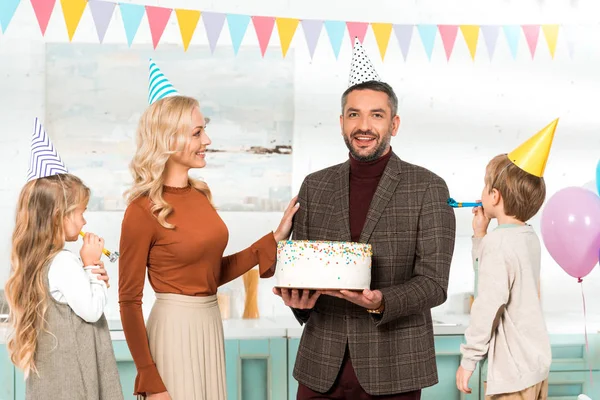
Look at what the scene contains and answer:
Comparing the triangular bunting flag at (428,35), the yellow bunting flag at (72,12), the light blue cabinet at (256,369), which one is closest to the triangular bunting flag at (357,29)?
the triangular bunting flag at (428,35)

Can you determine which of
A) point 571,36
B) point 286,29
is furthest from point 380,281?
point 571,36

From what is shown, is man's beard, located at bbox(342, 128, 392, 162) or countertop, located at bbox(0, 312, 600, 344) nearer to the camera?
man's beard, located at bbox(342, 128, 392, 162)

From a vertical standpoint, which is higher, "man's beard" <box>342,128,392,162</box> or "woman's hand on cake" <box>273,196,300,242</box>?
"man's beard" <box>342,128,392,162</box>

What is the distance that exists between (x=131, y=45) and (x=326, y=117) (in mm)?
889

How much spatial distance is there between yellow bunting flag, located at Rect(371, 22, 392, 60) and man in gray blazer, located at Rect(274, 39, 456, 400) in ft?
4.67

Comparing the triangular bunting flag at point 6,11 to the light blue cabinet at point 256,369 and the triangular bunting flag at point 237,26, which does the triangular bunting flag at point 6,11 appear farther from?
the light blue cabinet at point 256,369

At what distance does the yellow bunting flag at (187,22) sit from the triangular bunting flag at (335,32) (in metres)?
0.56

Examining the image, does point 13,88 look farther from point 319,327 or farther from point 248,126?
point 319,327

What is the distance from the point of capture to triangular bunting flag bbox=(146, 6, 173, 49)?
3.21 metres

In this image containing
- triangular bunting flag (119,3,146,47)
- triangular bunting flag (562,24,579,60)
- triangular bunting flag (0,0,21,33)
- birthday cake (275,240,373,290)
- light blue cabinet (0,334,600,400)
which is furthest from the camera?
triangular bunting flag (562,24,579,60)

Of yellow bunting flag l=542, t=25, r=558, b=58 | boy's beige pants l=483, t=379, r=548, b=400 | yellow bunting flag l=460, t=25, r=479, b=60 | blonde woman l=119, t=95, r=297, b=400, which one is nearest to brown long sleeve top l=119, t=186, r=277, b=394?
blonde woman l=119, t=95, r=297, b=400

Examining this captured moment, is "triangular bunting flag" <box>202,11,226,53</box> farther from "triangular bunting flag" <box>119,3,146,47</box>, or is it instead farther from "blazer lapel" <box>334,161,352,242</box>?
"blazer lapel" <box>334,161,352,242</box>

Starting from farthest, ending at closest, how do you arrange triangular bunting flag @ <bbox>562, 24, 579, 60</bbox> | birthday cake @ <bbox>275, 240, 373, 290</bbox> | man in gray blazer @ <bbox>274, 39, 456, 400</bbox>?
1. triangular bunting flag @ <bbox>562, 24, 579, 60</bbox>
2. man in gray blazer @ <bbox>274, 39, 456, 400</bbox>
3. birthday cake @ <bbox>275, 240, 373, 290</bbox>

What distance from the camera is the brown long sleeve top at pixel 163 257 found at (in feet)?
6.15
